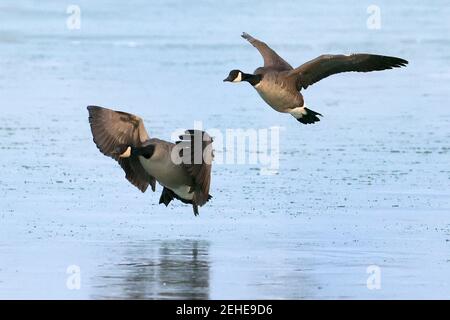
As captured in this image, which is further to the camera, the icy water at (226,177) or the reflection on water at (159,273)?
the icy water at (226,177)

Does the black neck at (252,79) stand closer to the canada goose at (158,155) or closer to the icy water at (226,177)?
the canada goose at (158,155)

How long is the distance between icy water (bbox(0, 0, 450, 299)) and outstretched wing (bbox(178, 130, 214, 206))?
385 millimetres

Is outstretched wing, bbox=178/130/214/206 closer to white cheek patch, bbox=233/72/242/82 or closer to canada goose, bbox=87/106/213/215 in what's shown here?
canada goose, bbox=87/106/213/215

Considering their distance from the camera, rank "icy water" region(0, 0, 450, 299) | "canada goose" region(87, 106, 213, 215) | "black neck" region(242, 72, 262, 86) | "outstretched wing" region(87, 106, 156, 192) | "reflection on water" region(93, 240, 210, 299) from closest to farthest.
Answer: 1. "reflection on water" region(93, 240, 210, 299)
2. "icy water" region(0, 0, 450, 299)
3. "canada goose" region(87, 106, 213, 215)
4. "outstretched wing" region(87, 106, 156, 192)
5. "black neck" region(242, 72, 262, 86)

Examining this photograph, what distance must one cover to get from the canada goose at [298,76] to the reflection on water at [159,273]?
1.88m

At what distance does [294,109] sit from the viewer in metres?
12.8

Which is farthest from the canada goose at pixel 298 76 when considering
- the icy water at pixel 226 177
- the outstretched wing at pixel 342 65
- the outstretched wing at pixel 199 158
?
the outstretched wing at pixel 199 158

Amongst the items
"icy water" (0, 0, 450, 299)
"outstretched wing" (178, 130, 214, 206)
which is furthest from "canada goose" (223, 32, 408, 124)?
"outstretched wing" (178, 130, 214, 206)

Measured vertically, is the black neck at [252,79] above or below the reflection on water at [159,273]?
above

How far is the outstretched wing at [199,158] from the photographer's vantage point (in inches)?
437

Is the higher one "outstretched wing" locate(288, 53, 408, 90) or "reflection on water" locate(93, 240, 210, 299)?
"outstretched wing" locate(288, 53, 408, 90)

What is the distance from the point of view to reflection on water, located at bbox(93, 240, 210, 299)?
31.2 ft

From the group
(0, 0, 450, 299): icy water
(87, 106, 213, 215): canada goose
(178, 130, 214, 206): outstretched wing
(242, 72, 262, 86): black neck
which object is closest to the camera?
(0, 0, 450, 299): icy water

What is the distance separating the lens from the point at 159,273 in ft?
33.4
